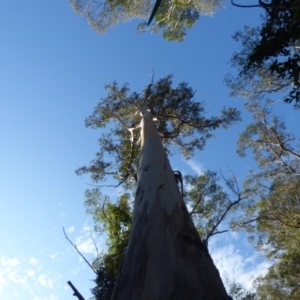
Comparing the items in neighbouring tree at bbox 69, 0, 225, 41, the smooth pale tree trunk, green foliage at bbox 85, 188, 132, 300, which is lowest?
the smooth pale tree trunk

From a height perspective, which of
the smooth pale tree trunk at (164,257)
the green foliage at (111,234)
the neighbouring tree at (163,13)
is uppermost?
the neighbouring tree at (163,13)

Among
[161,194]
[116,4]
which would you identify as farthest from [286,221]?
[161,194]

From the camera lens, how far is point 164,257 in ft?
9.55

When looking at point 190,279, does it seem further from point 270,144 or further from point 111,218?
point 270,144

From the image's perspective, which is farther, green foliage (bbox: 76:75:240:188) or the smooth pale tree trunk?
green foliage (bbox: 76:75:240:188)

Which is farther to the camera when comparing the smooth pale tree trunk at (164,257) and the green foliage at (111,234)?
the green foliage at (111,234)

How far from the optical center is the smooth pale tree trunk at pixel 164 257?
255 centimetres

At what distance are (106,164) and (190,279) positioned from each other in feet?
31.7

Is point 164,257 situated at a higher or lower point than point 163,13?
lower

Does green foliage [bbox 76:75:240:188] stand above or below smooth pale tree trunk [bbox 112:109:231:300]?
above

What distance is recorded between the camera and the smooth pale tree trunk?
2548 millimetres

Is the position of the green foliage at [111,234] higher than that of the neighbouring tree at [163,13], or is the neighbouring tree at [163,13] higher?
the neighbouring tree at [163,13]

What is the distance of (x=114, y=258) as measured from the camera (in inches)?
356

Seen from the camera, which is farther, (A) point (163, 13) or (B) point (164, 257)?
(A) point (163, 13)
